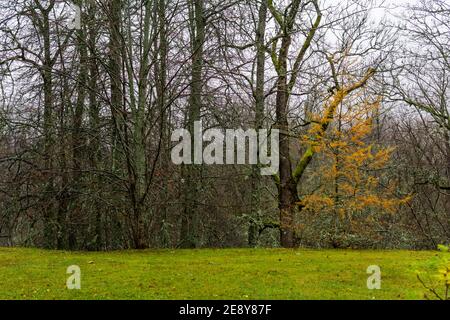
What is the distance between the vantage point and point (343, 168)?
1344 cm

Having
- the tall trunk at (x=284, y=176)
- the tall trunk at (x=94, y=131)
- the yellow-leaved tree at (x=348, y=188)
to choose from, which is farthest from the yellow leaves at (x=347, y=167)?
the tall trunk at (x=94, y=131)

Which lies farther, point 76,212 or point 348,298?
point 76,212

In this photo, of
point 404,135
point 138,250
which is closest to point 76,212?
point 138,250

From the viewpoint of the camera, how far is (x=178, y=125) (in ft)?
48.0

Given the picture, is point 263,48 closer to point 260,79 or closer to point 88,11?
point 260,79

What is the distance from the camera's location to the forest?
1069 centimetres

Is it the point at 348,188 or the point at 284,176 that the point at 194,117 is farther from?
the point at 348,188

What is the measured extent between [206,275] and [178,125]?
25.9 ft

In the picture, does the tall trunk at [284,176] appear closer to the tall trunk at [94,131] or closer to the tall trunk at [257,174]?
the tall trunk at [257,174]

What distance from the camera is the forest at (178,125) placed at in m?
10.7

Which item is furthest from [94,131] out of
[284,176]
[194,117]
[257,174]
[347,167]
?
[347,167]

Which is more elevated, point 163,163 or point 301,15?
point 301,15
